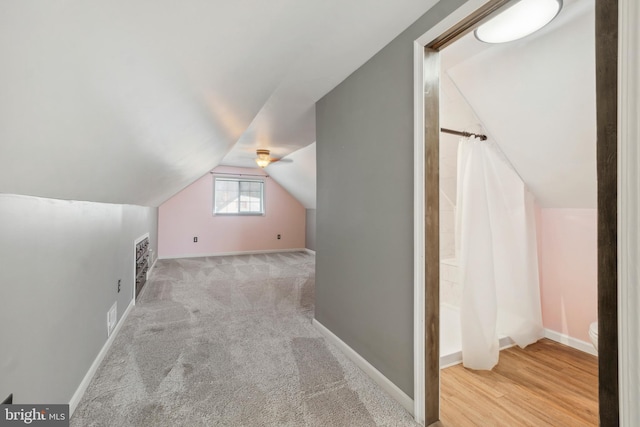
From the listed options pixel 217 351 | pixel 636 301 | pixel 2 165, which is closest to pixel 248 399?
pixel 217 351

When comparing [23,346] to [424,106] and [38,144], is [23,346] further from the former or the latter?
[424,106]

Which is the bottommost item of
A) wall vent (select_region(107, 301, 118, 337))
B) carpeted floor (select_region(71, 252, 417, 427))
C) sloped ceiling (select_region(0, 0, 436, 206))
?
carpeted floor (select_region(71, 252, 417, 427))

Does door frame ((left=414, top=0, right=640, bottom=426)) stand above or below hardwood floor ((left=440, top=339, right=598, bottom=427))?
above

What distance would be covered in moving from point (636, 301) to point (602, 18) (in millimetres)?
738

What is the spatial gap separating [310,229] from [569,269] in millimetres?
5013

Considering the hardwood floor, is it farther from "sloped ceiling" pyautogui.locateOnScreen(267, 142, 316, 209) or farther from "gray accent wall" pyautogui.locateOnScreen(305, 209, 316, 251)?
"gray accent wall" pyautogui.locateOnScreen(305, 209, 316, 251)

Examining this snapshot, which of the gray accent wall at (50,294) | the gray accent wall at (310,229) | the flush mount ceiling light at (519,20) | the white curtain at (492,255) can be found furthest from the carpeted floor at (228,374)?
the gray accent wall at (310,229)

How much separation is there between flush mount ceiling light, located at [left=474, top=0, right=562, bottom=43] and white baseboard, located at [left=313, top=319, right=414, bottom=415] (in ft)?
5.88

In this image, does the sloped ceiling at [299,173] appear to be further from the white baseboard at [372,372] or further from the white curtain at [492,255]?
the white baseboard at [372,372]

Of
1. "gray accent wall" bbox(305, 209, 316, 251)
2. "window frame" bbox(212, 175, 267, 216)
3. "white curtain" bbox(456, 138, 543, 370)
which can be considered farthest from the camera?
"gray accent wall" bbox(305, 209, 316, 251)

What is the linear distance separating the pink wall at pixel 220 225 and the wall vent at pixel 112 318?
12.5ft
